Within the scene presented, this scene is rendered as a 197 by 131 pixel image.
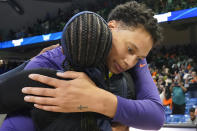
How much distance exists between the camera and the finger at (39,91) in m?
0.37

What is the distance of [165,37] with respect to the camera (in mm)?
5574

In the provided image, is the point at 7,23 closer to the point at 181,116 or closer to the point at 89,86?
the point at 181,116

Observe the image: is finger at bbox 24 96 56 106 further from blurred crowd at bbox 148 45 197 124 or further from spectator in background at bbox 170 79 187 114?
spectator in background at bbox 170 79 187 114

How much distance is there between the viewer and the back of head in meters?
0.35

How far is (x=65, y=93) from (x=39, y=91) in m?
0.04

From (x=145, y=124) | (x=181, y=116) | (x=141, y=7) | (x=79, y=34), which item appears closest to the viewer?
(x=79, y=34)

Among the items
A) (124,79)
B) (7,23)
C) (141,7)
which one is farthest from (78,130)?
(7,23)

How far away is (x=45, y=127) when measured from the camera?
37 centimetres

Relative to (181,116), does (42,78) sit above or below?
above

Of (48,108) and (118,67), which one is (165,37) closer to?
(118,67)

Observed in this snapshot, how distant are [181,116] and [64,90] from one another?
323 centimetres

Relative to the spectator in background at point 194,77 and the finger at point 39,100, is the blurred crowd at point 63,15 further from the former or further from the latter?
the finger at point 39,100

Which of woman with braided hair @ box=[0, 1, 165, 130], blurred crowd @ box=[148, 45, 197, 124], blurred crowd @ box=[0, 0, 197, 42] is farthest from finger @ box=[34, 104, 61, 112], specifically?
blurred crowd @ box=[0, 0, 197, 42]

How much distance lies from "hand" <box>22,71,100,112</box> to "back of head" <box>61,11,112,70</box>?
36 mm
